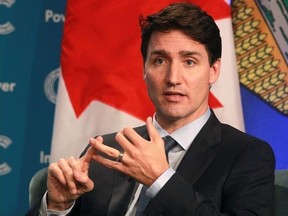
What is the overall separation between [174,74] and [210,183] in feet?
0.92

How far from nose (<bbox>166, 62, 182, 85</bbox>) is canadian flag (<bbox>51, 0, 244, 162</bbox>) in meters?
0.61

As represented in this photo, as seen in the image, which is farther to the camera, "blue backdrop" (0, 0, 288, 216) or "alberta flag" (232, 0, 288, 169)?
"blue backdrop" (0, 0, 288, 216)

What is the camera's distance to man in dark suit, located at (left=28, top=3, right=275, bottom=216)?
1413 millimetres

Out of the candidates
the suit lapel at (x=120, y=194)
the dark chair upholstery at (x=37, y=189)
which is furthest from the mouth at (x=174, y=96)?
the dark chair upholstery at (x=37, y=189)

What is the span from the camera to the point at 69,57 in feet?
7.30

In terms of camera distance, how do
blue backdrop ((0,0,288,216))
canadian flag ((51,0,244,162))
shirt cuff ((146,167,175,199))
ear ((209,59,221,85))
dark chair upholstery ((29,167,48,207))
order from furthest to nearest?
blue backdrop ((0,0,288,216))
canadian flag ((51,0,244,162))
dark chair upholstery ((29,167,48,207))
ear ((209,59,221,85))
shirt cuff ((146,167,175,199))

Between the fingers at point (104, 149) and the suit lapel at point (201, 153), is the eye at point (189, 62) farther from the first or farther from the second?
the fingers at point (104, 149)

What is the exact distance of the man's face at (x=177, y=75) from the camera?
5.11ft

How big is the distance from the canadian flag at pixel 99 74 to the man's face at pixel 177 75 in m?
0.56

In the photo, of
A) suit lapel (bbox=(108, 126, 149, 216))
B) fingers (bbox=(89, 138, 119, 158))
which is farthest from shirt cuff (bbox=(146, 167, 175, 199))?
suit lapel (bbox=(108, 126, 149, 216))

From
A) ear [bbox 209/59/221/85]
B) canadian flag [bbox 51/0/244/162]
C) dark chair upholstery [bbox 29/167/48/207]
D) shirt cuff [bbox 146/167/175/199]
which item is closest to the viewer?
shirt cuff [bbox 146/167/175/199]

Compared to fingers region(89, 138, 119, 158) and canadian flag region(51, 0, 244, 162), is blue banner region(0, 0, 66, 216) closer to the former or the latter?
canadian flag region(51, 0, 244, 162)

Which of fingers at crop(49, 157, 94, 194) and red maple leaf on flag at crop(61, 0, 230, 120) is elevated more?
red maple leaf on flag at crop(61, 0, 230, 120)

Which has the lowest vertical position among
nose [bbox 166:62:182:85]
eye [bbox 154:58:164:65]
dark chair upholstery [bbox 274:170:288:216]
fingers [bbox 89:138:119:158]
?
dark chair upholstery [bbox 274:170:288:216]
